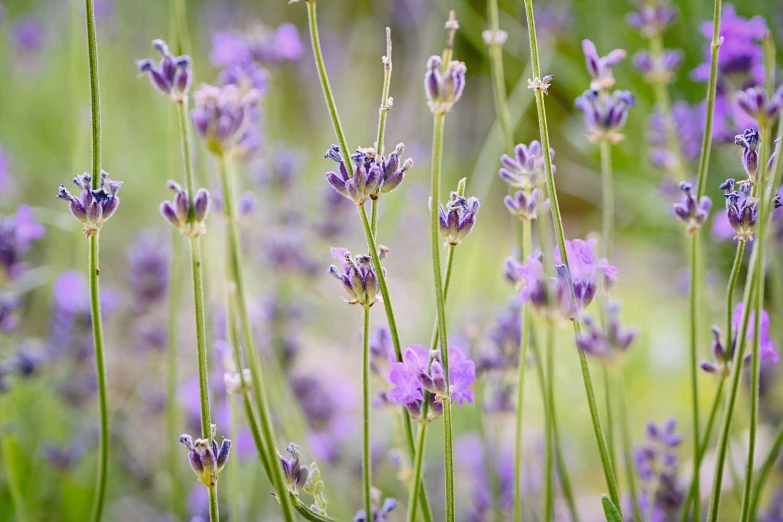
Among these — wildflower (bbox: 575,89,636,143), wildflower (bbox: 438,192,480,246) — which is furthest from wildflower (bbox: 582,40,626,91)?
wildflower (bbox: 438,192,480,246)

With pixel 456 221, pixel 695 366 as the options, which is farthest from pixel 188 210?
pixel 695 366

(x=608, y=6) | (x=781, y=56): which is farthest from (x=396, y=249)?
(x=781, y=56)

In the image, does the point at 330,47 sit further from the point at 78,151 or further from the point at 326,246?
the point at 78,151

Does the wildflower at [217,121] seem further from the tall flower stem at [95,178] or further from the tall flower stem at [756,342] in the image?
the tall flower stem at [756,342]

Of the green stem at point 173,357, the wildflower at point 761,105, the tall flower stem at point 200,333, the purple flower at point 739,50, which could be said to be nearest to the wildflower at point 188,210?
the tall flower stem at point 200,333

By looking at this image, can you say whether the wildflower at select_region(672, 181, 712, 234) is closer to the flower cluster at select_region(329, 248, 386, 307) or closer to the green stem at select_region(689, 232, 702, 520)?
the green stem at select_region(689, 232, 702, 520)

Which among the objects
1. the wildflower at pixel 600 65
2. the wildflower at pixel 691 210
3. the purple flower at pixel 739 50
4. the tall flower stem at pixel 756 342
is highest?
the purple flower at pixel 739 50
